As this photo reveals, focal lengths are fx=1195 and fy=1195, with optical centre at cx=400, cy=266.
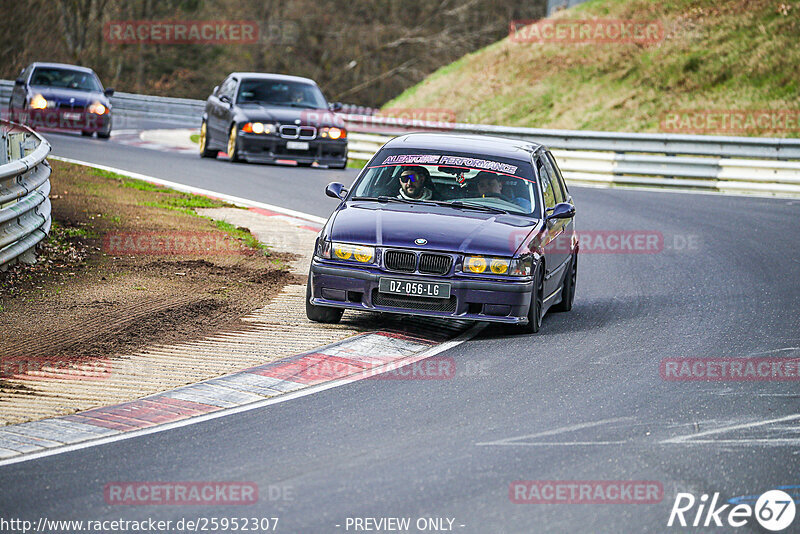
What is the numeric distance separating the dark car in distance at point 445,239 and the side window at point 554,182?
1.38 feet

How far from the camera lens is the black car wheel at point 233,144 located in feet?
74.4

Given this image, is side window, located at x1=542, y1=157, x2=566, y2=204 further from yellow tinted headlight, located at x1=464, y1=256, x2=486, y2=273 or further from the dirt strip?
the dirt strip

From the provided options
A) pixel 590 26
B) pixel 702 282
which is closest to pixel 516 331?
pixel 702 282

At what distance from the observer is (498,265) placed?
9227mm

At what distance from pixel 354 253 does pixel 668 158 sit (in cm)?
1601

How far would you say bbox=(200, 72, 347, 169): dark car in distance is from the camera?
22.5 m

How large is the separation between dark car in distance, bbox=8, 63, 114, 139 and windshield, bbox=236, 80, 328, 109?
5700mm

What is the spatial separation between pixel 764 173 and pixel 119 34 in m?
40.4

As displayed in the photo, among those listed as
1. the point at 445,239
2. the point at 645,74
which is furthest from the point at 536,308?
the point at 645,74

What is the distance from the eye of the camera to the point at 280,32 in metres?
58.4

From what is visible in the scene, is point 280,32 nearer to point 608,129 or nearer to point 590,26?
point 590,26

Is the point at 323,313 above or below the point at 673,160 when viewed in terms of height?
above

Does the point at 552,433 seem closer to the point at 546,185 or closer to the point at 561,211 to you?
the point at 561,211

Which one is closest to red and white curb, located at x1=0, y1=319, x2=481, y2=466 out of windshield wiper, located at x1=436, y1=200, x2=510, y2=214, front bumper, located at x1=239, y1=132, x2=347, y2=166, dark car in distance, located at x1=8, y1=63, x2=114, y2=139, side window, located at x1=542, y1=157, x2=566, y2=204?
windshield wiper, located at x1=436, y1=200, x2=510, y2=214
